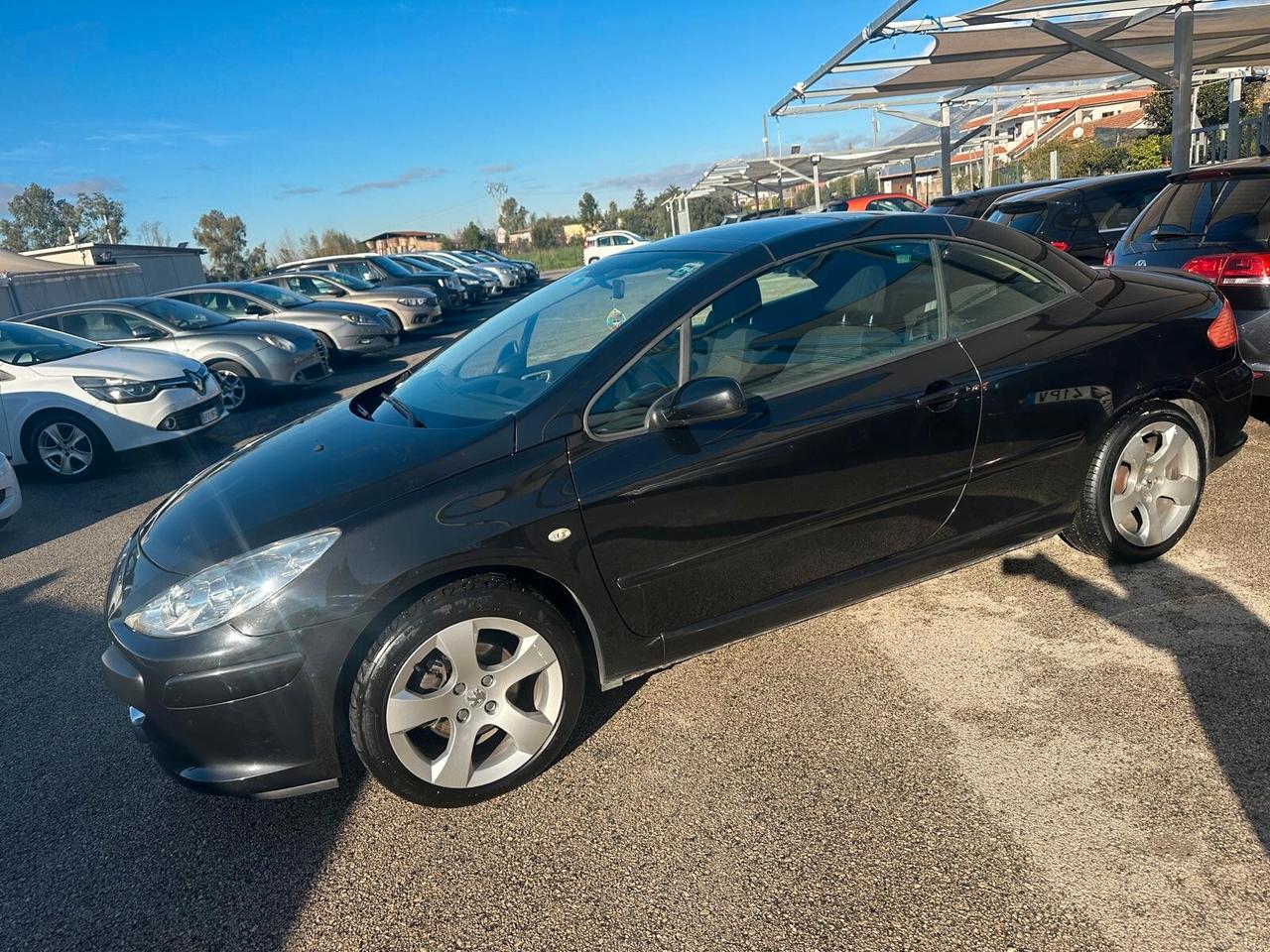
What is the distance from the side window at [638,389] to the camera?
2889 mm

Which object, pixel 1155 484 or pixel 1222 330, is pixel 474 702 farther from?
pixel 1222 330

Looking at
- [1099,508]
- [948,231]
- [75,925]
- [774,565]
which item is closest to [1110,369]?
[1099,508]

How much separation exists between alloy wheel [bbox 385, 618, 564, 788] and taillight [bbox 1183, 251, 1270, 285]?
425cm

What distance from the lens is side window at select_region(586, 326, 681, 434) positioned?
2.89m

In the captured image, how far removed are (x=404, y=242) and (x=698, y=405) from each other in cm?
6830

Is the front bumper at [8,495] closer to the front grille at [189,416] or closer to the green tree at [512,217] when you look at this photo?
the front grille at [189,416]

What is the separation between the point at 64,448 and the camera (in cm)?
789

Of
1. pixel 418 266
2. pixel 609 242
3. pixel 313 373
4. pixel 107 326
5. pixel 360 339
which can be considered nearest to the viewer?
pixel 107 326

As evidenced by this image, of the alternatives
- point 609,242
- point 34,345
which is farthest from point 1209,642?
point 609,242

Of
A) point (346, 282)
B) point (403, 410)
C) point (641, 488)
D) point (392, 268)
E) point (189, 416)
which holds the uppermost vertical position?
point (392, 268)

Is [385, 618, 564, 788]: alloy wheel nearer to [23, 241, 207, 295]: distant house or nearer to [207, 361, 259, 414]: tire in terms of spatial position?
[207, 361, 259, 414]: tire

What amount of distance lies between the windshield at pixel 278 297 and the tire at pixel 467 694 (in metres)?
12.5

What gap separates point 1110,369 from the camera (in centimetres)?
358

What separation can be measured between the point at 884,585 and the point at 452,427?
1.64m
